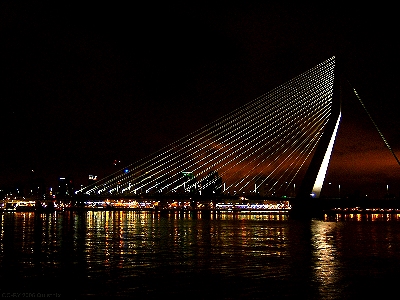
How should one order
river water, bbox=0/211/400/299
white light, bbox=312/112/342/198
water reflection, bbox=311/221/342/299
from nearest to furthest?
1. river water, bbox=0/211/400/299
2. water reflection, bbox=311/221/342/299
3. white light, bbox=312/112/342/198

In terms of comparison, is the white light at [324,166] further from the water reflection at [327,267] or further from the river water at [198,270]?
the river water at [198,270]

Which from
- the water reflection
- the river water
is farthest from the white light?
the river water

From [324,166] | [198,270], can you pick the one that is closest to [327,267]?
[198,270]

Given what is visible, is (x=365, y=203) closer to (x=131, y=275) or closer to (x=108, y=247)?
(x=108, y=247)

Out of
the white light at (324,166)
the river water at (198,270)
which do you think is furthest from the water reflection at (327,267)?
the white light at (324,166)

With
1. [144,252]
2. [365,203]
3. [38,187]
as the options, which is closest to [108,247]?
[144,252]

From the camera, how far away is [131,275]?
12.6 m

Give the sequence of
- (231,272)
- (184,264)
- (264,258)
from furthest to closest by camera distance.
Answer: (264,258) → (184,264) → (231,272)

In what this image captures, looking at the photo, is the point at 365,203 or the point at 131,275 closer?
the point at 131,275

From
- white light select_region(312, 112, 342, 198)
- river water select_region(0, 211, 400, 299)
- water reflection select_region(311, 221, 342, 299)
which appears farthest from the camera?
white light select_region(312, 112, 342, 198)

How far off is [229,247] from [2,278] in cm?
864

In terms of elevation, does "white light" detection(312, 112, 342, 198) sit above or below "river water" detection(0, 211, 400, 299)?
above

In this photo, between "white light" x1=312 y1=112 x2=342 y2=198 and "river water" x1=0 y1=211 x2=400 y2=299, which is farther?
"white light" x1=312 y1=112 x2=342 y2=198

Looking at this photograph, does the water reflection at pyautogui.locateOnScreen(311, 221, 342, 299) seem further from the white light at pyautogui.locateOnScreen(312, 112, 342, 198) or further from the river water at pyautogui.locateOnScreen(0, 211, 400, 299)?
the white light at pyautogui.locateOnScreen(312, 112, 342, 198)
